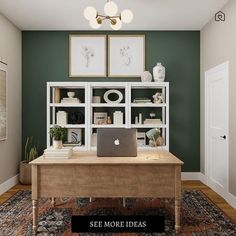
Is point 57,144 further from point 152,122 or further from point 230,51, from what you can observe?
point 230,51

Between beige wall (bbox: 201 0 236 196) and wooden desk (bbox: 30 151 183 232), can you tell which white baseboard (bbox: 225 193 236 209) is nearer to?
beige wall (bbox: 201 0 236 196)

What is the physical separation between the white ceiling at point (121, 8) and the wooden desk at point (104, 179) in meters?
2.33

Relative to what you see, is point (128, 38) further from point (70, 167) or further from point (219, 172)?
point (70, 167)

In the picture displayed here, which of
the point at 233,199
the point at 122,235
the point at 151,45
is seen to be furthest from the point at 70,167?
the point at 151,45

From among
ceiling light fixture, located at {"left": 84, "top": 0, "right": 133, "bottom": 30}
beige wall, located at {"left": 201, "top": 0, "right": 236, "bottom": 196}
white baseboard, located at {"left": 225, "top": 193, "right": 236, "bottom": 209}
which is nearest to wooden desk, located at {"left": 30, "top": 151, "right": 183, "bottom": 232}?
white baseboard, located at {"left": 225, "top": 193, "right": 236, "bottom": 209}

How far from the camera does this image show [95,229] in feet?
10.2

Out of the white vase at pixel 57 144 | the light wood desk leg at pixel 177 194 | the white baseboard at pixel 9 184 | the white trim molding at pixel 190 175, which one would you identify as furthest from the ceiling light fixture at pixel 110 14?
the white trim molding at pixel 190 175

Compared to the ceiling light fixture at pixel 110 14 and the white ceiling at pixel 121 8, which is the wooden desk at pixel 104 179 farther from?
the white ceiling at pixel 121 8

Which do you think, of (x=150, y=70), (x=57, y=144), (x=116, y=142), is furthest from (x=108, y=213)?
(x=150, y=70)

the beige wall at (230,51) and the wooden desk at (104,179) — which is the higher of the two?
the beige wall at (230,51)

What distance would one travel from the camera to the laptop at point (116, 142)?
3.46 metres

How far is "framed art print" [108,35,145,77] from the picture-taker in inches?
230

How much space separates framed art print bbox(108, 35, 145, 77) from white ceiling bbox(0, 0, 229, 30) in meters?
0.24

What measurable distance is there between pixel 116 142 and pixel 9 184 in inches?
101
